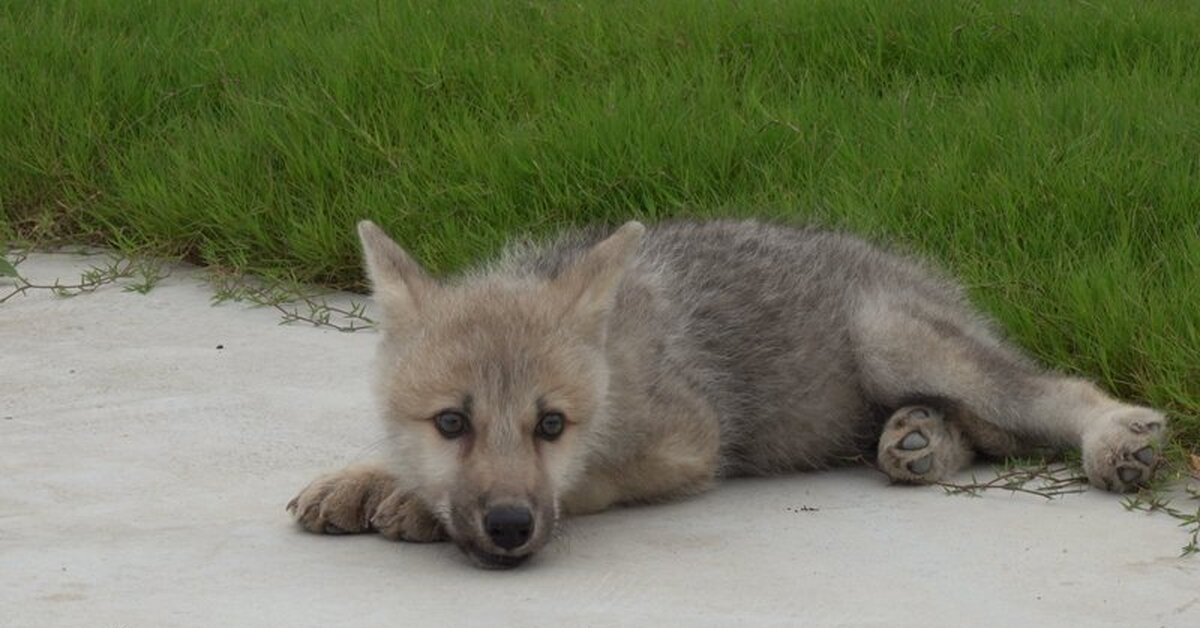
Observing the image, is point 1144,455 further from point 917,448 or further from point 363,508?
point 363,508

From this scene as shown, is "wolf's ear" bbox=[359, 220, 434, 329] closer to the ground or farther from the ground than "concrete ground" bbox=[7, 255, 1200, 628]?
farther from the ground

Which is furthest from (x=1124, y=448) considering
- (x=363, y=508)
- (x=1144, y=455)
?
(x=363, y=508)

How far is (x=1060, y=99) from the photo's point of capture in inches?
282

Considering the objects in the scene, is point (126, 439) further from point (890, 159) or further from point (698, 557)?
point (890, 159)

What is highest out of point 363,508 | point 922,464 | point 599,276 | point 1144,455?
point 599,276

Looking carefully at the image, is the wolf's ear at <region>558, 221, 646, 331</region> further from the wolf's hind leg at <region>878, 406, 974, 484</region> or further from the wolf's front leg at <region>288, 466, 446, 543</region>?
the wolf's hind leg at <region>878, 406, 974, 484</region>

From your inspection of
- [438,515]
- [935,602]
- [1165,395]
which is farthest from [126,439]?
[1165,395]

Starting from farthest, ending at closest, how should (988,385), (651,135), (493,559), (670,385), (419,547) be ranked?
(651,135), (988,385), (670,385), (419,547), (493,559)

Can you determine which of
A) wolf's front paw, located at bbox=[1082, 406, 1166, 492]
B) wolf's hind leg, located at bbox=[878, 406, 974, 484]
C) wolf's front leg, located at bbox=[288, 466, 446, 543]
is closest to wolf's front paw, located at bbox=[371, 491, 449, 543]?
wolf's front leg, located at bbox=[288, 466, 446, 543]

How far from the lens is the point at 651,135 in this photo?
705 centimetres

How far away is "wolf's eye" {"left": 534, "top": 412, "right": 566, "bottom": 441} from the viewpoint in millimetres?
4434

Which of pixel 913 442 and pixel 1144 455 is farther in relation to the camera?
pixel 913 442

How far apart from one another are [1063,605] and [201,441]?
249 centimetres

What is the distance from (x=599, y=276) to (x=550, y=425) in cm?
47
